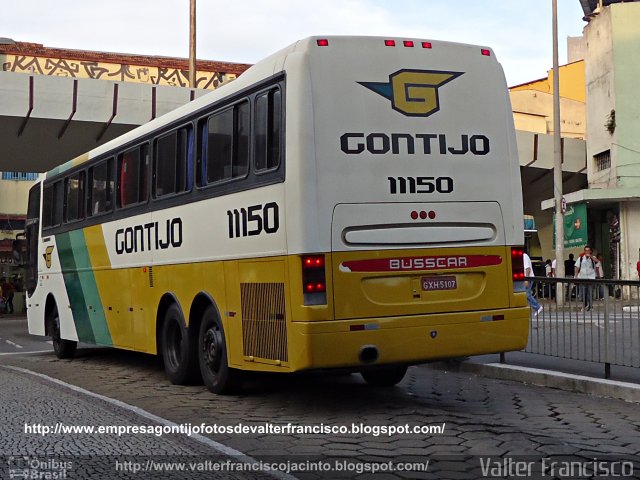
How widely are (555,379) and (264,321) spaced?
143 inches

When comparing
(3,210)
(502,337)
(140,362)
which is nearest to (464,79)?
(502,337)

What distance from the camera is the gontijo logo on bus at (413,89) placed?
8453 mm

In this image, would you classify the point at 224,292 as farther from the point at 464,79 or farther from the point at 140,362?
the point at 140,362

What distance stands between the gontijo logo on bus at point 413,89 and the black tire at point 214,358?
9.54ft

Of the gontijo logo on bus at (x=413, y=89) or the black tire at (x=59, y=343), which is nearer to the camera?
the gontijo logo on bus at (x=413, y=89)

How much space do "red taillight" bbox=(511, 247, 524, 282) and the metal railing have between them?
1.29 meters

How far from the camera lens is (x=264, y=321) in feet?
27.8

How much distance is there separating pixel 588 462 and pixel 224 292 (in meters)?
4.35

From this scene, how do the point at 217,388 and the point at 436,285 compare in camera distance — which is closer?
the point at 436,285

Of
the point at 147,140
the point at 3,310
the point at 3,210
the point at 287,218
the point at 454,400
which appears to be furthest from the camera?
the point at 3,210

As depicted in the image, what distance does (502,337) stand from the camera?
8.55 meters

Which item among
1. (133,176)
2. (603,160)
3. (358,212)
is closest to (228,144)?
(358,212)

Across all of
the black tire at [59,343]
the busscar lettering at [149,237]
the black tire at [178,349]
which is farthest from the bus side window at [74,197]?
the black tire at [178,349]

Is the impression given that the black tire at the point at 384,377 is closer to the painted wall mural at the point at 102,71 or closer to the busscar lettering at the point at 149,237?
the busscar lettering at the point at 149,237
